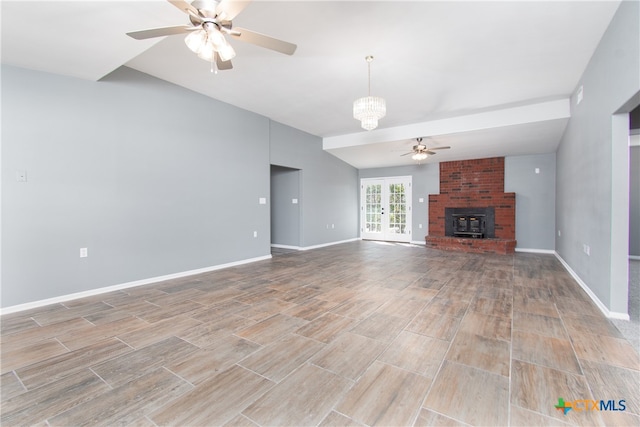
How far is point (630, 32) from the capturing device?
2305 millimetres

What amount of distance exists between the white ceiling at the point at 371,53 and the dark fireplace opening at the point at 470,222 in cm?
234

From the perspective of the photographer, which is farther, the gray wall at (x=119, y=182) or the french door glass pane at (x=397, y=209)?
the french door glass pane at (x=397, y=209)

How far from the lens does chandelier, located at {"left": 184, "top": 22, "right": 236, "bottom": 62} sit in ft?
7.03

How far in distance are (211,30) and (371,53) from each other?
1929mm

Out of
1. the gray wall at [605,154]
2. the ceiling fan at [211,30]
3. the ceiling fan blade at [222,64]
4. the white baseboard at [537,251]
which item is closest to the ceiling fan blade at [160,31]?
the ceiling fan at [211,30]

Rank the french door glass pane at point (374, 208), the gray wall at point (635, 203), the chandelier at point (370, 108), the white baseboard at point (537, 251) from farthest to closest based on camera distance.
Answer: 1. the french door glass pane at point (374, 208)
2. the white baseboard at point (537, 251)
3. the gray wall at point (635, 203)
4. the chandelier at point (370, 108)

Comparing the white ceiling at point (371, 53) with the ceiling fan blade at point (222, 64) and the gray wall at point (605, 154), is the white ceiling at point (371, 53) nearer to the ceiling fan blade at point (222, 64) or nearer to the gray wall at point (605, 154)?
the gray wall at point (605, 154)

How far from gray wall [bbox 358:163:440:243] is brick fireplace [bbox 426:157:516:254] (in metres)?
0.14

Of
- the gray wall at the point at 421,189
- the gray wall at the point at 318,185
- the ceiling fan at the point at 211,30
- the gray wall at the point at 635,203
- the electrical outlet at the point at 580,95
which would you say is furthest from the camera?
the gray wall at the point at 421,189

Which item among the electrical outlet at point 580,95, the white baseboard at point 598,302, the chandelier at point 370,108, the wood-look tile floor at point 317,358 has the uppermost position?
→ the electrical outlet at point 580,95

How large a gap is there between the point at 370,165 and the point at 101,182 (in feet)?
23.3

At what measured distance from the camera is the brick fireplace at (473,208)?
7.04 metres

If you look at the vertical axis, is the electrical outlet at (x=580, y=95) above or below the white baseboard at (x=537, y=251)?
above

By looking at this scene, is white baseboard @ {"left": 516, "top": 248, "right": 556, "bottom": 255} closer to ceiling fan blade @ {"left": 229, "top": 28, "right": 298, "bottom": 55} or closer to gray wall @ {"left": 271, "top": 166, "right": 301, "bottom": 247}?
gray wall @ {"left": 271, "top": 166, "right": 301, "bottom": 247}
